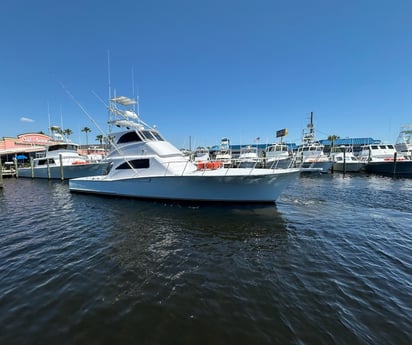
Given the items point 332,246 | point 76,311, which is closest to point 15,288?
point 76,311

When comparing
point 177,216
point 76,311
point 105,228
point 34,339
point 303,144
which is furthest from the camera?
point 303,144

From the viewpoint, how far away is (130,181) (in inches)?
438

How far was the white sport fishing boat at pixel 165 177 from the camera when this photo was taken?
951 cm

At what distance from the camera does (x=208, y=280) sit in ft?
14.1

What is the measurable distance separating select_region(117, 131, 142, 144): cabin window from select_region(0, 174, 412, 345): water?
5.27 m

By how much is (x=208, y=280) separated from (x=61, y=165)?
84.0 ft

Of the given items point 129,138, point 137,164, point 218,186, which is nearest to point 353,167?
point 218,186

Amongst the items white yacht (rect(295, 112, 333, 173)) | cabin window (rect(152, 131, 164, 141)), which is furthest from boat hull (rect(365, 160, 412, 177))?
cabin window (rect(152, 131, 164, 141))

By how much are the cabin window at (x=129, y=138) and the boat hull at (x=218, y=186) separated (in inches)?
95.5

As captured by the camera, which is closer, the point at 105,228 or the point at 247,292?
the point at 247,292

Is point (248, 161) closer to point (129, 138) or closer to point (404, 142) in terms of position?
point (129, 138)

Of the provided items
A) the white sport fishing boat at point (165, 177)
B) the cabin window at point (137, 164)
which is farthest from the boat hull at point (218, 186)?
the cabin window at point (137, 164)

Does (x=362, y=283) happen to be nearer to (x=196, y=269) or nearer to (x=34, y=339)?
(x=196, y=269)

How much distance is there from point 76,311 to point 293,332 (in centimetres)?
360
